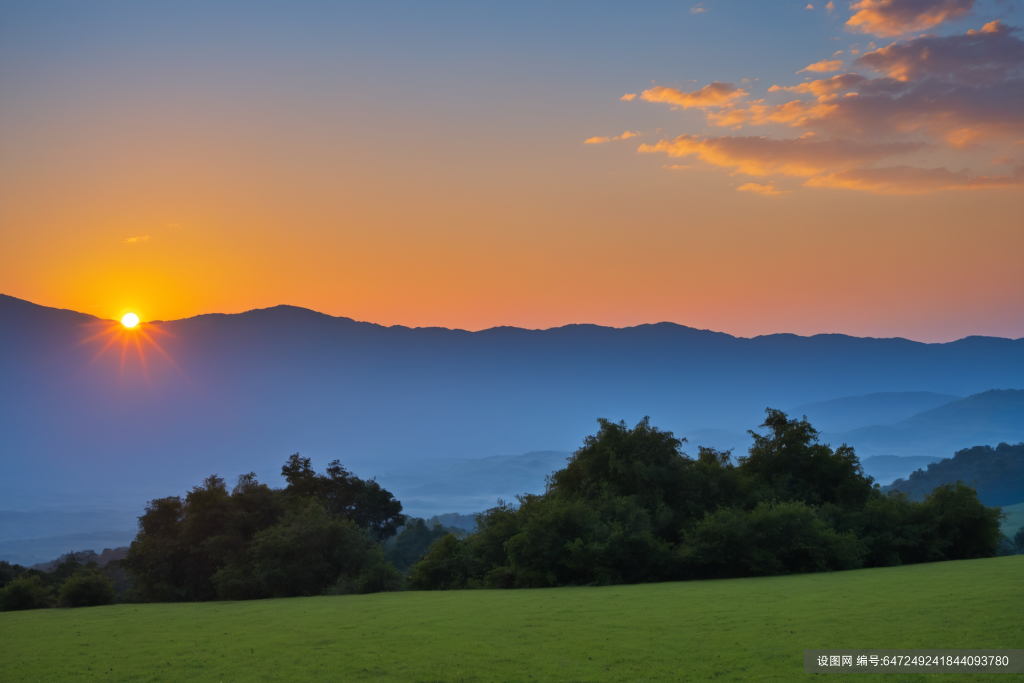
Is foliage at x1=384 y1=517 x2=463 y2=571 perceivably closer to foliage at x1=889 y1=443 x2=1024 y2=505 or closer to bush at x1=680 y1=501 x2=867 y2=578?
bush at x1=680 y1=501 x2=867 y2=578

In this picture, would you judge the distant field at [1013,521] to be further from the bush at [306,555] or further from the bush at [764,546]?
the bush at [306,555]

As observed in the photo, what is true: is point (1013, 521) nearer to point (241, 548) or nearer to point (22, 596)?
point (241, 548)

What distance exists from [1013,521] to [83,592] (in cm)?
12702

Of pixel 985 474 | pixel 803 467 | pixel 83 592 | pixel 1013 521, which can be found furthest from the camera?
pixel 985 474

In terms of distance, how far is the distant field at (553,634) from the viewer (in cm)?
1520

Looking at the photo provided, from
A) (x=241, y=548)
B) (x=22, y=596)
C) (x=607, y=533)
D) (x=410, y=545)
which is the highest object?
(x=607, y=533)

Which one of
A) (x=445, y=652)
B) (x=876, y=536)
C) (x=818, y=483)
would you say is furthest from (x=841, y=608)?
(x=818, y=483)

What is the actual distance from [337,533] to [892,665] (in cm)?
3407

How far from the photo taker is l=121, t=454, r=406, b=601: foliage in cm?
4028

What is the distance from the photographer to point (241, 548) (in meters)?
44.0

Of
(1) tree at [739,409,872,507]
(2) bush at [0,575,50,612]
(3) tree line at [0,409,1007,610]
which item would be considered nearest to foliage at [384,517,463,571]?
(3) tree line at [0,409,1007,610]

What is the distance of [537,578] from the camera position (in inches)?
1394

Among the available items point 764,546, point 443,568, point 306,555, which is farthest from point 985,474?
point 306,555

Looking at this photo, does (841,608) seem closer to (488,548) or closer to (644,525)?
(644,525)
